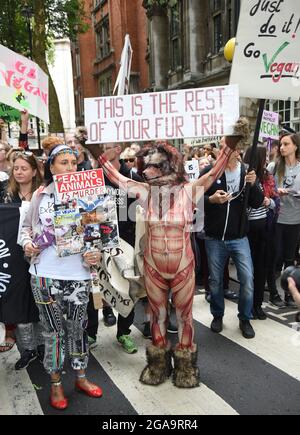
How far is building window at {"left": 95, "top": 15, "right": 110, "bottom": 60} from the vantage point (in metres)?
32.8

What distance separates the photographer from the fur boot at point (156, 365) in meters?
3.22

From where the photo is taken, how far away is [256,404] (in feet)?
9.68

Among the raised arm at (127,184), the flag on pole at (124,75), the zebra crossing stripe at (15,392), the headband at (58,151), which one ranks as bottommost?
the zebra crossing stripe at (15,392)

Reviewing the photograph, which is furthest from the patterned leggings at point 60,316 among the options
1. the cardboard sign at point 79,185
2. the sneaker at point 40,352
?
the sneaker at point 40,352

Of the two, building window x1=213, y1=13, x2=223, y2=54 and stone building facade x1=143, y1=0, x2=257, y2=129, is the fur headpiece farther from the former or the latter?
building window x1=213, y1=13, x2=223, y2=54

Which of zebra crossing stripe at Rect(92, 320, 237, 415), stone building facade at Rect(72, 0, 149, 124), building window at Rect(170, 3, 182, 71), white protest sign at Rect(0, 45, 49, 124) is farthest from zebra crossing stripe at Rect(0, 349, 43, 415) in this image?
stone building facade at Rect(72, 0, 149, 124)

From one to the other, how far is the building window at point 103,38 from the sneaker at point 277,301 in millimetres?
31120

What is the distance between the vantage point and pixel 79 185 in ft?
9.41

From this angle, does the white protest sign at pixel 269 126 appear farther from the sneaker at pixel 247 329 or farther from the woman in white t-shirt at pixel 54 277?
the woman in white t-shirt at pixel 54 277

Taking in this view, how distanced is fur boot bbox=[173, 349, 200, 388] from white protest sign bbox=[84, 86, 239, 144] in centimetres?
167

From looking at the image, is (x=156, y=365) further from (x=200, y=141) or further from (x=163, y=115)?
(x=200, y=141)

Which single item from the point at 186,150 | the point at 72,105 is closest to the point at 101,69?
the point at 72,105
